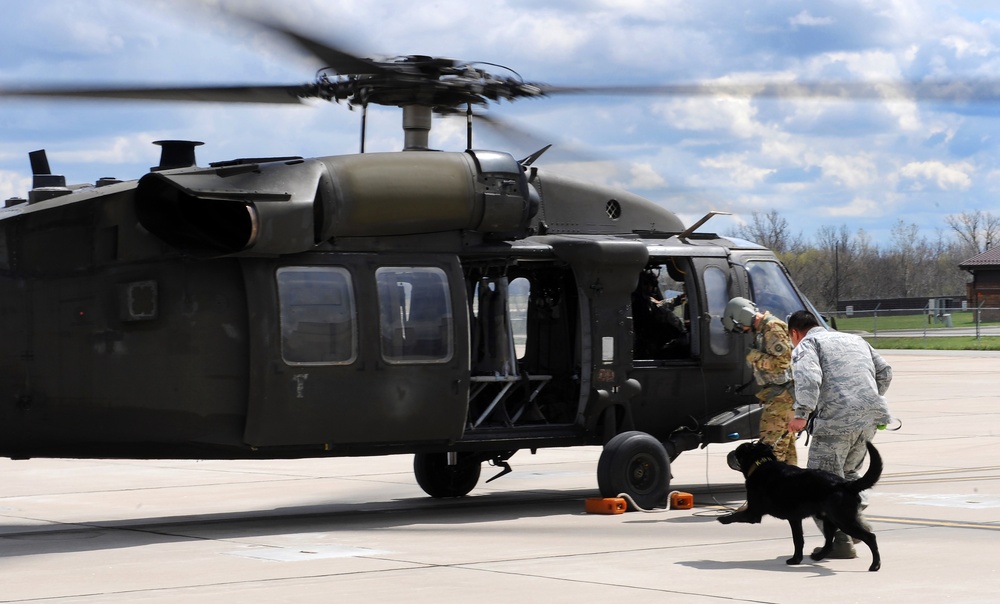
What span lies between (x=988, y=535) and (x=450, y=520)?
4.58 meters

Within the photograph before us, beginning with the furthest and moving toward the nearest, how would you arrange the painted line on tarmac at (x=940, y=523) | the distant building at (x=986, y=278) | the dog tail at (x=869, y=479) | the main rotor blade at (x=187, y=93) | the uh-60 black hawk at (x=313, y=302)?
the distant building at (x=986, y=278) < the uh-60 black hawk at (x=313, y=302) < the painted line on tarmac at (x=940, y=523) < the main rotor blade at (x=187, y=93) < the dog tail at (x=869, y=479)

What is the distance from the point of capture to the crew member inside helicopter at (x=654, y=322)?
13750 millimetres

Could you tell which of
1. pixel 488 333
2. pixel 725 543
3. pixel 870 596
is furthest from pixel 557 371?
pixel 870 596

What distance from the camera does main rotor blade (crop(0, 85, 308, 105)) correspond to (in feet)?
30.5

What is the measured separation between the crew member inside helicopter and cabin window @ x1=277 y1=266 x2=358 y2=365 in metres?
3.62

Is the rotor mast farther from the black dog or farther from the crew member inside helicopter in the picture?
the black dog

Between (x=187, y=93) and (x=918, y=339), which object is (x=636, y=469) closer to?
(x=187, y=93)

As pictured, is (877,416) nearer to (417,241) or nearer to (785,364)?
(785,364)

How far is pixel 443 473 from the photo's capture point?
14.0m

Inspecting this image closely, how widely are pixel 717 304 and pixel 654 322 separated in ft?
2.37

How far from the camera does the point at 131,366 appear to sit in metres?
10.8

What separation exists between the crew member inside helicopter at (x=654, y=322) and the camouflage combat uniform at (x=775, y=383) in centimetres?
170

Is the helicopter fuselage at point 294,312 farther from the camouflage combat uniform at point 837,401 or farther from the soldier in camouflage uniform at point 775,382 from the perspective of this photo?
the camouflage combat uniform at point 837,401

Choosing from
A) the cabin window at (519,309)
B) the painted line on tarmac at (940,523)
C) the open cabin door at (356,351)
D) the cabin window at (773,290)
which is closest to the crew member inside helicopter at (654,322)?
the cabin window at (773,290)
